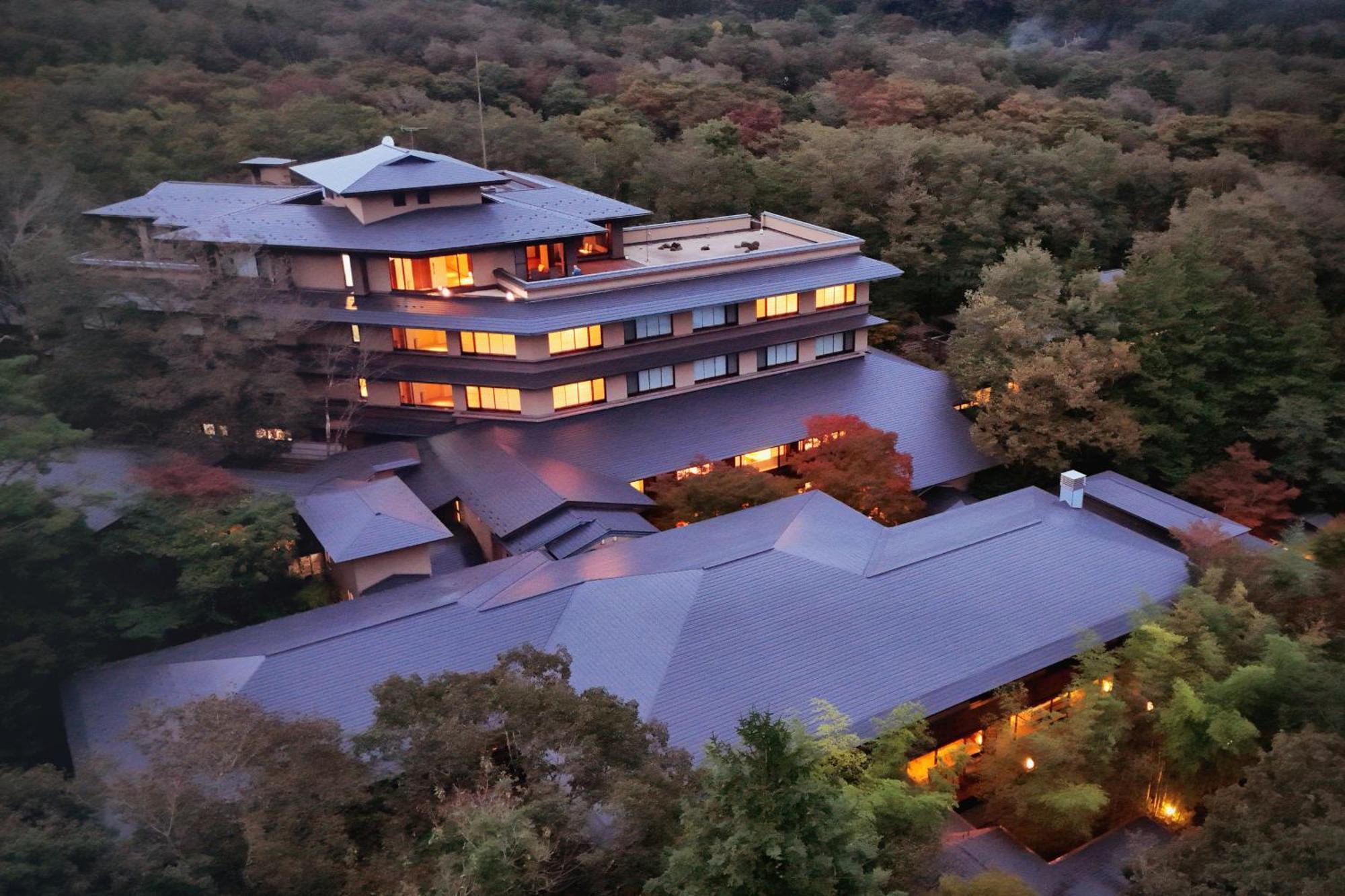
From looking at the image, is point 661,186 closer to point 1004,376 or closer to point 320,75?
point 1004,376

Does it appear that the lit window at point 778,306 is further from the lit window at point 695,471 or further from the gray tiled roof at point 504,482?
the gray tiled roof at point 504,482

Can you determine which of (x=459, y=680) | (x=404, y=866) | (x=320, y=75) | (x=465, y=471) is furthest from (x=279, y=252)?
(x=320, y=75)

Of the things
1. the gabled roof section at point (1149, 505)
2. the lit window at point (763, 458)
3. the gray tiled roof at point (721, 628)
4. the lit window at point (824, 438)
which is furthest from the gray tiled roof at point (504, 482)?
the gabled roof section at point (1149, 505)

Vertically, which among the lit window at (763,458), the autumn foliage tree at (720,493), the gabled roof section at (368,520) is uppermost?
the gabled roof section at (368,520)

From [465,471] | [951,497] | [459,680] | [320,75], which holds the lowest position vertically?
[951,497]

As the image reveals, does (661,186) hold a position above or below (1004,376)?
above

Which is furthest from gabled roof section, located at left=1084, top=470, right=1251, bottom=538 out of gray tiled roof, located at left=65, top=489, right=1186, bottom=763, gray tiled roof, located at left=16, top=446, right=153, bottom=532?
gray tiled roof, located at left=16, top=446, right=153, bottom=532

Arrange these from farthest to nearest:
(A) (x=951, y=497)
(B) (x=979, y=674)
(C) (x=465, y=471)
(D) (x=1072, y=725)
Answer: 1. (A) (x=951, y=497)
2. (C) (x=465, y=471)
3. (B) (x=979, y=674)
4. (D) (x=1072, y=725)
